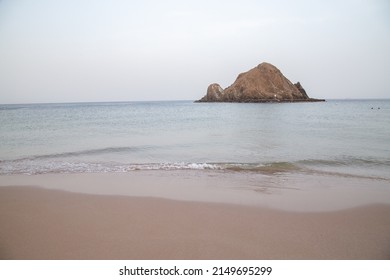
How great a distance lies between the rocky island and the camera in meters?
92.8

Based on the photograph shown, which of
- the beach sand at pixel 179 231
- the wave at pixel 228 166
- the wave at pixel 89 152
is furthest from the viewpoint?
the wave at pixel 89 152

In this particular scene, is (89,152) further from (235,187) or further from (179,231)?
(179,231)

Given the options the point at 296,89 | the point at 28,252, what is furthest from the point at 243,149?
the point at 296,89

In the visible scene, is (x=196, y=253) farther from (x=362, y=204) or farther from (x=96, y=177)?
(x=96, y=177)

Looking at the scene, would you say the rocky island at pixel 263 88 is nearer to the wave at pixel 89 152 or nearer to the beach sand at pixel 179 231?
the wave at pixel 89 152

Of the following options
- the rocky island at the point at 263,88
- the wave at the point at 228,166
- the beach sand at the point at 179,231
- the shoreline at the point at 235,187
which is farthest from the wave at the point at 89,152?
the rocky island at the point at 263,88

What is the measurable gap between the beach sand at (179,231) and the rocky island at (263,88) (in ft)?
298

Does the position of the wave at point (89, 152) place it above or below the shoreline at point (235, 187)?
above

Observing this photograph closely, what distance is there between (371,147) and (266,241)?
438 inches

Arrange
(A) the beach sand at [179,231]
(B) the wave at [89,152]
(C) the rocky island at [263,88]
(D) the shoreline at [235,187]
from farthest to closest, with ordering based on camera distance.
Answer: (C) the rocky island at [263,88]
(B) the wave at [89,152]
(D) the shoreline at [235,187]
(A) the beach sand at [179,231]

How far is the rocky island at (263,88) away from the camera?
92750 mm

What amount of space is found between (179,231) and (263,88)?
95.4 meters

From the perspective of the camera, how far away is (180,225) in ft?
13.5

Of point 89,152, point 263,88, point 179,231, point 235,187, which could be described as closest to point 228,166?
point 235,187
